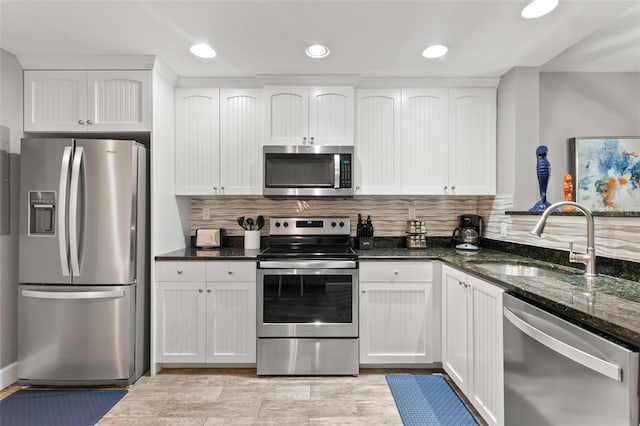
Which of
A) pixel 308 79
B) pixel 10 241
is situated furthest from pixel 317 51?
pixel 10 241

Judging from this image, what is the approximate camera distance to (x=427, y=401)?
7.32ft

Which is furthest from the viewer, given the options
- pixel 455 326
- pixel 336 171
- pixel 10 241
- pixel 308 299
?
pixel 336 171

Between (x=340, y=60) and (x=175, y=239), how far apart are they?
6.53 ft

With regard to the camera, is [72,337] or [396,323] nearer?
[72,337]

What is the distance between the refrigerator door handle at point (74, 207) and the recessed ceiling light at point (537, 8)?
9.52 feet

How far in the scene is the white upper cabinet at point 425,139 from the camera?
9.72 feet

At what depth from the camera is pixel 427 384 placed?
2.45 metres

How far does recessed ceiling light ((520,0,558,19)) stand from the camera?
1843 millimetres

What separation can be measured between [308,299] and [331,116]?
1509 mm

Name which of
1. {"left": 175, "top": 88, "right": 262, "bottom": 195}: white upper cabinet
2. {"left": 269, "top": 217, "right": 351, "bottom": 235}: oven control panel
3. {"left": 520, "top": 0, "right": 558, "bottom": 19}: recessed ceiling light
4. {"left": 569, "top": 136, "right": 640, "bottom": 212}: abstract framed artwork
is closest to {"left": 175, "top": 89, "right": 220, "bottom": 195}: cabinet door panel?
{"left": 175, "top": 88, "right": 262, "bottom": 195}: white upper cabinet

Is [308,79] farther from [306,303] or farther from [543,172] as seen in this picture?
[543,172]

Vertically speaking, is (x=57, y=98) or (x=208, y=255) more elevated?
(x=57, y=98)

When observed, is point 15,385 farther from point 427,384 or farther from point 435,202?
point 435,202

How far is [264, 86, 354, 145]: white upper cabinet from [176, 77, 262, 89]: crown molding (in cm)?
14
